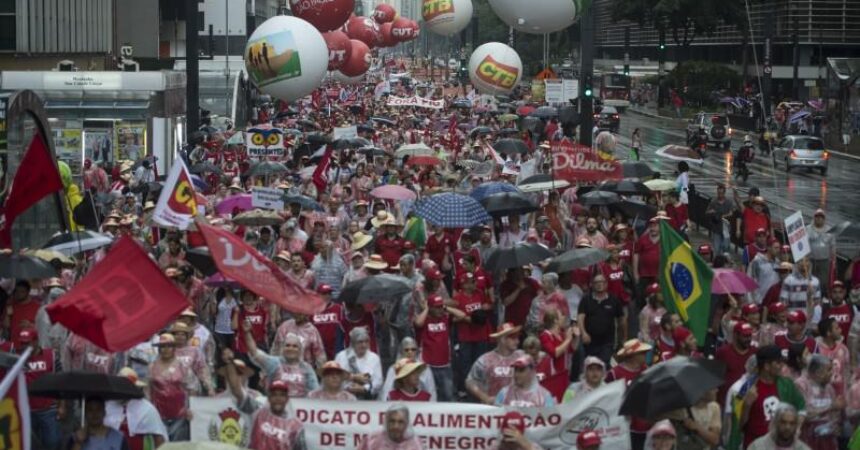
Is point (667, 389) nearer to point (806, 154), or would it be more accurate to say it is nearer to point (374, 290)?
point (374, 290)

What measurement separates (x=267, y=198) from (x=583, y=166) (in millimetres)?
4862

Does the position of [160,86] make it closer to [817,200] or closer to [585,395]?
[817,200]

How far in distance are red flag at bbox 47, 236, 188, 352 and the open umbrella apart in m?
5.91

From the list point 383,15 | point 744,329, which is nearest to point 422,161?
point 744,329

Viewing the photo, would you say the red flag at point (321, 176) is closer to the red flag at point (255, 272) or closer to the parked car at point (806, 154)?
the red flag at point (255, 272)

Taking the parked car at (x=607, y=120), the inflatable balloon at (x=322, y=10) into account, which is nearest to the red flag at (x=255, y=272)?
the inflatable balloon at (x=322, y=10)

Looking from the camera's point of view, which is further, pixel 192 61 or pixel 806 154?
pixel 806 154

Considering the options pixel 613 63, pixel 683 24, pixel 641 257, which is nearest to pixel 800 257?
pixel 641 257

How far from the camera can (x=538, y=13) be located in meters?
26.9

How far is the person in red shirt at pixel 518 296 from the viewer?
14984mm

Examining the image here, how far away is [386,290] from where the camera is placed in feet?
44.7

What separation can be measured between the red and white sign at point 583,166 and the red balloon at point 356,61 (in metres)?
24.3

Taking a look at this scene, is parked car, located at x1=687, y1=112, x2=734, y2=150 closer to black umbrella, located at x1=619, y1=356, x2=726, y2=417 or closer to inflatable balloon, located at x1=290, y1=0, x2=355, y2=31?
inflatable balloon, located at x1=290, y1=0, x2=355, y2=31

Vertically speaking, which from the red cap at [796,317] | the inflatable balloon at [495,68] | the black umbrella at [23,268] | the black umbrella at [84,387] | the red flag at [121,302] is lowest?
the black umbrella at [84,387]
